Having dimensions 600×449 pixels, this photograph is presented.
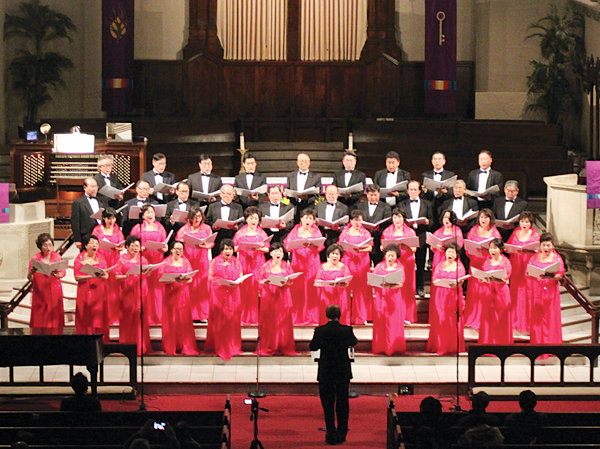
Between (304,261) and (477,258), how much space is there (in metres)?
1.86

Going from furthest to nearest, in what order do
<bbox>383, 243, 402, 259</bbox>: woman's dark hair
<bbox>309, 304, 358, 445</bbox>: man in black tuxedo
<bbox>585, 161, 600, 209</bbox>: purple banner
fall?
→ <bbox>585, 161, 600, 209</bbox>: purple banner < <bbox>383, 243, 402, 259</bbox>: woman's dark hair < <bbox>309, 304, 358, 445</bbox>: man in black tuxedo

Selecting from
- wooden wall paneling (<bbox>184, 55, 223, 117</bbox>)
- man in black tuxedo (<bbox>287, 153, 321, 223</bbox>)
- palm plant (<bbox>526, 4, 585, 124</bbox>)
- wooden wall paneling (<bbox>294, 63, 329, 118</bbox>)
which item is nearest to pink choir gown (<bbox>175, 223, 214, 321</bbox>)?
man in black tuxedo (<bbox>287, 153, 321, 223</bbox>)

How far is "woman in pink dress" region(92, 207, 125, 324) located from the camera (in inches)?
411

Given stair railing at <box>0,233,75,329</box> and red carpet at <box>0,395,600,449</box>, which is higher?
stair railing at <box>0,233,75,329</box>

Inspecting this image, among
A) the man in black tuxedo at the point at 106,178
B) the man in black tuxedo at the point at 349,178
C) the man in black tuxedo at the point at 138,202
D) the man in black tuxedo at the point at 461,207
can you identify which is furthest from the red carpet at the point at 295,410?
the man in black tuxedo at the point at 106,178

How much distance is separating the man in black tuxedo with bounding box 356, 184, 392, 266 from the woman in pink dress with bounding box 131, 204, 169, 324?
7.22 ft

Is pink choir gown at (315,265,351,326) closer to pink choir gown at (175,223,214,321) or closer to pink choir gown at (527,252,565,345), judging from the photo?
pink choir gown at (175,223,214,321)

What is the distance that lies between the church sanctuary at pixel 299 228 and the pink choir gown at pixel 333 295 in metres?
0.03

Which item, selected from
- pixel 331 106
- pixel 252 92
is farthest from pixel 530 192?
pixel 252 92

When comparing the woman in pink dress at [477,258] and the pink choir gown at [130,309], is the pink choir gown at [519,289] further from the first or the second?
the pink choir gown at [130,309]

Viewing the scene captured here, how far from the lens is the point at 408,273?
35.5 ft

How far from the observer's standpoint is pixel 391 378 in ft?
32.5

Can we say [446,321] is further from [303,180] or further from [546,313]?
[303,180]

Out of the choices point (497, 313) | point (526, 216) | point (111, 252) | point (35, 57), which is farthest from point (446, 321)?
point (35, 57)
